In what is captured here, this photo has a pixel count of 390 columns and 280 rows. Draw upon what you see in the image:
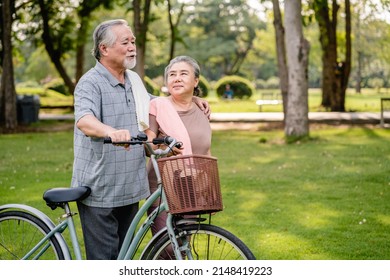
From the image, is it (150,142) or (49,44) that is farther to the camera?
(49,44)

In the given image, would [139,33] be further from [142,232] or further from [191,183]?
[191,183]

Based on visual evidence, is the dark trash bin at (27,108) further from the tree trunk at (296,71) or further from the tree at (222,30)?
the tree at (222,30)

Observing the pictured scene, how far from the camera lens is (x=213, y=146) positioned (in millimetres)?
15461

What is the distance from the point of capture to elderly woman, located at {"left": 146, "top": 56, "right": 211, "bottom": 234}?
4.49 metres

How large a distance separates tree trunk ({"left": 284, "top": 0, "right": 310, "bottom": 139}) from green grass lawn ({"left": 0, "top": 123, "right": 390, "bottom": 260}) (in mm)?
401

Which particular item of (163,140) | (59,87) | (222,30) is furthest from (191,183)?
(222,30)

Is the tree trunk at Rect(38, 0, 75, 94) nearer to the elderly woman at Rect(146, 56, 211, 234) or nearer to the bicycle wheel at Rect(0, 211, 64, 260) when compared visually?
the bicycle wheel at Rect(0, 211, 64, 260)

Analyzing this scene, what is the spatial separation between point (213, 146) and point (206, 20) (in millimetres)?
47016

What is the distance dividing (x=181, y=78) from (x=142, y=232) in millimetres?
991

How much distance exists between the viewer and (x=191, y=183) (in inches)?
145

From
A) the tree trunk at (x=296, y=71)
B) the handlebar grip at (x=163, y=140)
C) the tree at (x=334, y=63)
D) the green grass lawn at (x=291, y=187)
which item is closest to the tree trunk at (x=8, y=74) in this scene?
the green grass lawn at (x=291, y=187)

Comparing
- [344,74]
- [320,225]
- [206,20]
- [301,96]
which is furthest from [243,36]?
[320,225]

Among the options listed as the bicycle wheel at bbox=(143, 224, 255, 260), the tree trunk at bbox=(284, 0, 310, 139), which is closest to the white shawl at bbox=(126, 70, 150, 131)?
the bicycle wheel at bbox=(143, 224, 255, 260)
